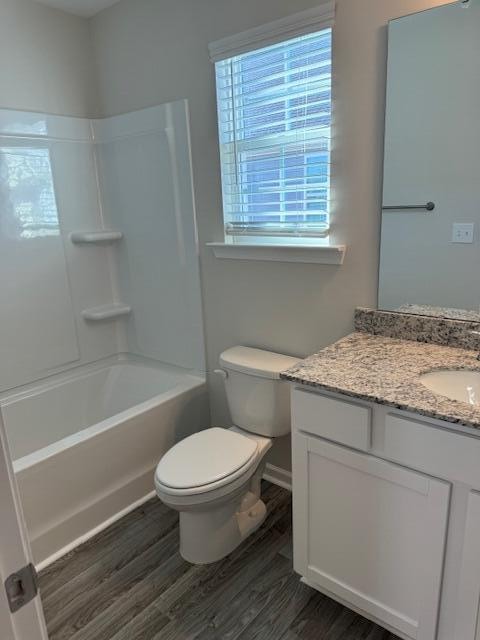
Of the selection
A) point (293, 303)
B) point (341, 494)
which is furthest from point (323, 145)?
point (341, 494)

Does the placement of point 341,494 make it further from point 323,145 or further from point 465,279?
point 323,145

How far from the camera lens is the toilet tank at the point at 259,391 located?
1.91 metres

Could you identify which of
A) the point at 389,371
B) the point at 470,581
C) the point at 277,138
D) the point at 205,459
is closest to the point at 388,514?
the point at 470,581

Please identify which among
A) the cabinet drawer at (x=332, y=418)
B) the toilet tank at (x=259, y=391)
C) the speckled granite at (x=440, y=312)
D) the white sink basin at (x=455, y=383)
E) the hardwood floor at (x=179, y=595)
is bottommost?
the hardwood floor at (x=179, y=595)

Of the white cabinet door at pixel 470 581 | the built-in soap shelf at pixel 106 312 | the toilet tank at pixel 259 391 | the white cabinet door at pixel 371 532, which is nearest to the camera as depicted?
the white cabinet door at pixel 470 581

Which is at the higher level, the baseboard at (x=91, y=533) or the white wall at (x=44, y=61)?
the white wall at (x=44, y=61)

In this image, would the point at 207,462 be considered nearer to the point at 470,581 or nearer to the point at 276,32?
the point at 470,581

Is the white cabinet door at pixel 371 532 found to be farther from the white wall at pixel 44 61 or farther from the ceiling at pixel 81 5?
the ceiling at pixel 81 5

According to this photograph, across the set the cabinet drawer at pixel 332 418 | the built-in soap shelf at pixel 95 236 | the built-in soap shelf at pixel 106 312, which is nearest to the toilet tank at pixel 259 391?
the cabinet drawer at pixel 332 418

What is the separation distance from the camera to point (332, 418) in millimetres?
1344

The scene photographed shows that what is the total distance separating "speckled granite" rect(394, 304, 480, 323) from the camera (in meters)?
1.55

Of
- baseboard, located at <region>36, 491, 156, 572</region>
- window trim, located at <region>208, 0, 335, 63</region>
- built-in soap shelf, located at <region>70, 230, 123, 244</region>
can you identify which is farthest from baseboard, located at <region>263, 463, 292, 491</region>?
window trim, located at <region>208, 0, 335, 63</region>

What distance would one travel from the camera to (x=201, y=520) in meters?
1.79

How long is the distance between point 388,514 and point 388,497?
2.2 inches
